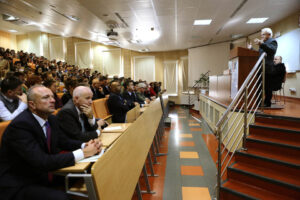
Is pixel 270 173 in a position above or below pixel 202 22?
below

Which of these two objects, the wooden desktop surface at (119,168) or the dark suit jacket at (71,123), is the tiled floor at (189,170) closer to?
the wooden desktop surface at (119,168)

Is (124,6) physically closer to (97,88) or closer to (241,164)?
(97,88)

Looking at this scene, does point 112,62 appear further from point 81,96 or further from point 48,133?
point 48,133

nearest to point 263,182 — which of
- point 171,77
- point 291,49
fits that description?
point 291,49

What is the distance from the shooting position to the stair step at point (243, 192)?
1.99m

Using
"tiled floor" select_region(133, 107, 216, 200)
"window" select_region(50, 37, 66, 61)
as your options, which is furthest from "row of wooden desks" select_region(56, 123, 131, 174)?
"window" select_region(50, 37, 66, 61)

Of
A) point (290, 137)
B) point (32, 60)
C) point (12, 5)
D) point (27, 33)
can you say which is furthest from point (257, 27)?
point (27, 33)

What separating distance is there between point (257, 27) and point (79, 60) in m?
9.40

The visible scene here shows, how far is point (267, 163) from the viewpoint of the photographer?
2268mm

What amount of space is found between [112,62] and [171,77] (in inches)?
155

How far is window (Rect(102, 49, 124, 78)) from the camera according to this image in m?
11.3

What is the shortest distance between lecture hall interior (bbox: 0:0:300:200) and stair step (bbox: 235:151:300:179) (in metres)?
0.01

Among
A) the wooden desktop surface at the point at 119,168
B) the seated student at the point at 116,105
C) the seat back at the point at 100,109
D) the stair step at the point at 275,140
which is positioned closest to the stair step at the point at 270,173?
the stair step at the point at 275,140

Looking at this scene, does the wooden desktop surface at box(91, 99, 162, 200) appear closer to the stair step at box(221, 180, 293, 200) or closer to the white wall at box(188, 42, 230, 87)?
the stair step at box(221, 180, 293, 200)
